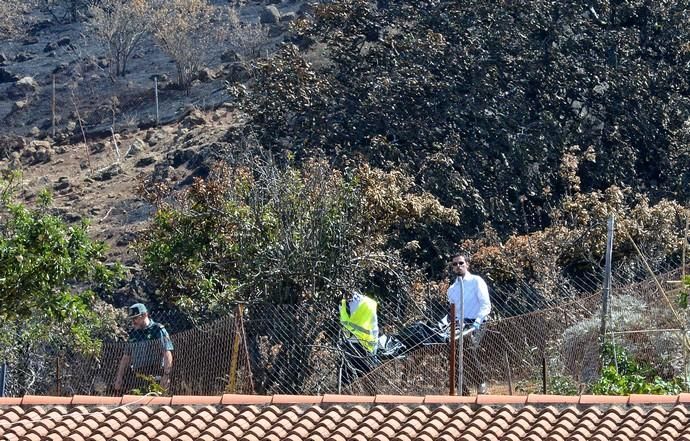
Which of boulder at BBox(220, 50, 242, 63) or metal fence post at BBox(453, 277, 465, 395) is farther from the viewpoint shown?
boulder at BBox(220, 50, 242, 63)

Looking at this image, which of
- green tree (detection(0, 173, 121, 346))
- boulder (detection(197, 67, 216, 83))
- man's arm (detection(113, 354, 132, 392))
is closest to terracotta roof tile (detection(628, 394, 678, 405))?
man's arm (detection(113, 354, 132, 392))

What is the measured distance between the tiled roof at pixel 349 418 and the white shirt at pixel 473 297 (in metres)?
2.27

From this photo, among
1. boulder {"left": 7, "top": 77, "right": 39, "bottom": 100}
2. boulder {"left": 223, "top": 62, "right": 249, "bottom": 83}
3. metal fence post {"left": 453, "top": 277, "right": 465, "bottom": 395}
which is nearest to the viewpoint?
metal fence post {"left": 453, "top": 277, "right": 465, "bottom": 395}

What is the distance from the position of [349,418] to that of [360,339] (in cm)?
275

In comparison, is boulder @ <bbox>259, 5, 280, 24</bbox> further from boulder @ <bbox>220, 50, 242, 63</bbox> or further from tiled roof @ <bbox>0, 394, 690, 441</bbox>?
tiled roof @ <bbox>0, 394, 690, 441</bbox>

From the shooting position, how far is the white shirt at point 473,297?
14.0 m

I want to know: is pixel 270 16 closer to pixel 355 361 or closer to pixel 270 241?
pixel 270 241

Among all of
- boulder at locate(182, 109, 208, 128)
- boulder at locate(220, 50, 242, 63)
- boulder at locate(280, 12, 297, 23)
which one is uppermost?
boulder at locate(280, 12, 297, 23)

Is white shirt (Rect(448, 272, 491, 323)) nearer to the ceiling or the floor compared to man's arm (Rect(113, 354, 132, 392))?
nearer to the ceiling

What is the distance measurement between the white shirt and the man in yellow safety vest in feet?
2.68

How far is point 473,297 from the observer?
1413 centimetres

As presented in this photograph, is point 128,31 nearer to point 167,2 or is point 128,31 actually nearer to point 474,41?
point 167,2

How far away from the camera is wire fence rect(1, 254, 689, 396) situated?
13.7m

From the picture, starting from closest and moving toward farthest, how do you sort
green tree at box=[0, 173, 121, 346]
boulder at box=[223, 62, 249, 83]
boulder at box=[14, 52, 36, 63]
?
green tree at box=[0, 173, 121, 346]
boulder at box=[223, 62, 249, 83]
boulder at box=[14, 52, 36, 63]
